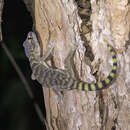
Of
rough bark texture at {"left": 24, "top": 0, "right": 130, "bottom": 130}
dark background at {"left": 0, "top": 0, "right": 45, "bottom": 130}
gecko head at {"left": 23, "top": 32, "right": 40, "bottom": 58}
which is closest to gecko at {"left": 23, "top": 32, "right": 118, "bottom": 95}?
gecko head at {"left": 23, "top": 32, "right": 40, "bottom": 58}

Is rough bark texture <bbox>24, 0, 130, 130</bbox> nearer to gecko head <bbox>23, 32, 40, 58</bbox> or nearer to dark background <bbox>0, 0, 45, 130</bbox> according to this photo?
gecko head <bbox>23, 32, 40, 58</bbox>

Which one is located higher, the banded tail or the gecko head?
the gecko head

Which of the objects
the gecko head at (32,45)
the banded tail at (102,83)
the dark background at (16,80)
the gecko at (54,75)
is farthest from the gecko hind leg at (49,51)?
the dark background at (16,80)

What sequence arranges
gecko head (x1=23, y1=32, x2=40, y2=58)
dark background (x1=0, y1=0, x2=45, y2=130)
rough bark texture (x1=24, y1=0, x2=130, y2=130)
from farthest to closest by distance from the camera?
1. dark background (x1=0, y1=0, x2=45, y2=130)
2. gecko head (x1=23, y1=32, x2=40, y2=58)
3. rough bark texture (x1=24, y1=0, x2=130, y2=130)

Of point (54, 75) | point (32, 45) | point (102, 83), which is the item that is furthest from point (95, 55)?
point (32, 45)

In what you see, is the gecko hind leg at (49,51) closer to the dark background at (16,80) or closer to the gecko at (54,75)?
the gecko at (54,75)

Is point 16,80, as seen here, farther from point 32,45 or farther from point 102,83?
point 102,83
